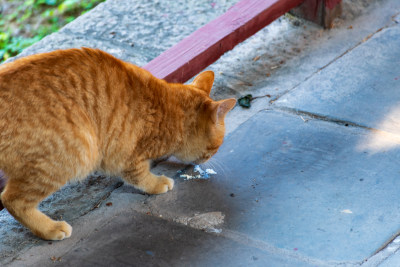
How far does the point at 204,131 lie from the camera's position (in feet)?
11.4

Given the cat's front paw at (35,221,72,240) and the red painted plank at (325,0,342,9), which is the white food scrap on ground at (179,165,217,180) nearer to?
the cat's front paw at (35,221,72,240)

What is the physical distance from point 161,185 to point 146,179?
0.31 ft

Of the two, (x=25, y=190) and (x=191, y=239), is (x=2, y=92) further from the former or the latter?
(x=191, y=239)

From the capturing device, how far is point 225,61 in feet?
15.5

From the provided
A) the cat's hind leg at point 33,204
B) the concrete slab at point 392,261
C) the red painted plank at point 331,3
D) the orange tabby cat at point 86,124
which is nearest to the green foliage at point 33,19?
the red painted plank at point 331,3

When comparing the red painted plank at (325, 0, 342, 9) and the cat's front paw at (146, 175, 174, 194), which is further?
the red painted plank at (325, 0, 342, 9)

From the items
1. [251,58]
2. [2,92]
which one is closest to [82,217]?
[2,92]

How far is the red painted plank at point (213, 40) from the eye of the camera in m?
4.05

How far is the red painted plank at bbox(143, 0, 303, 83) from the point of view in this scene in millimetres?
4051

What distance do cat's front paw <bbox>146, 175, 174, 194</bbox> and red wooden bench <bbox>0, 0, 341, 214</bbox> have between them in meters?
0.75

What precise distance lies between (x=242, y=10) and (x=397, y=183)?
1.84 meters

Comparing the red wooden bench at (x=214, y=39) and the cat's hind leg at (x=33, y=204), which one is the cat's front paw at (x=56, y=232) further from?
the red wooden bench at (x=214, y=39)

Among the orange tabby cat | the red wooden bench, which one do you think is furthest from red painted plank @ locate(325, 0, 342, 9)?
the orange tabby cat

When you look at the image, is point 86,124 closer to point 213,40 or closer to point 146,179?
point 146,179
